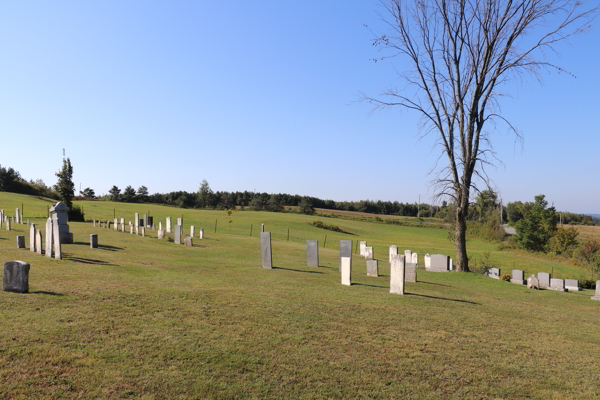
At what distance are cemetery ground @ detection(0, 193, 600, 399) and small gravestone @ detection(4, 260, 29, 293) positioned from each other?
299mm

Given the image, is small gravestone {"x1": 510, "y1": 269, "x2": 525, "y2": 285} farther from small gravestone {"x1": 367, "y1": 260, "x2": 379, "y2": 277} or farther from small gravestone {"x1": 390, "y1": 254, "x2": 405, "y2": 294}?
small gravestone {"x1": 390, "y1": 254, "x2": 405, "y2": 294}

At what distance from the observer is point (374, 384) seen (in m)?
5.64

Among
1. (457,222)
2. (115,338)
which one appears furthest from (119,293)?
(457,222)

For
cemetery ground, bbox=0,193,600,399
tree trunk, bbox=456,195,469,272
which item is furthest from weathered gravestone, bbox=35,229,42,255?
tree trunk, bbox=456,195,469,272

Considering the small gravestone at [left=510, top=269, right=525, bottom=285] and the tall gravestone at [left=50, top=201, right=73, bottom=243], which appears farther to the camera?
the small gravestone at [left=510, top=269, right=525, bottom=285]

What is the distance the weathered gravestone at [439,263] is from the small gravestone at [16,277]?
733 inches

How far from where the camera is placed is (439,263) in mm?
21766

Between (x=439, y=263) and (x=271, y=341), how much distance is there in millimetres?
16892

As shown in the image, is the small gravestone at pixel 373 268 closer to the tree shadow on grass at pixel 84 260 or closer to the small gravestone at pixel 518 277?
the small gravestone at pixel 518 277

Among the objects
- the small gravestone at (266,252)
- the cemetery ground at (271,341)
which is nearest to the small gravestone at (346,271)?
the cemetery ground at (271,341)

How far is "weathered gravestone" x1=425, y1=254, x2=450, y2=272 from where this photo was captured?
70.9 ft

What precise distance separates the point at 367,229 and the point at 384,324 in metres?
61.2

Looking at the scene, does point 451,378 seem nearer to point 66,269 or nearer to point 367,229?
point 66,269

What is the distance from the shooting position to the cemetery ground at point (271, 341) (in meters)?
5.36
